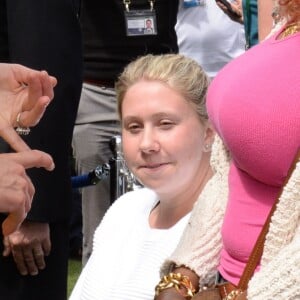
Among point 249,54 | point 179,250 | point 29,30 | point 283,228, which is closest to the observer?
point 283,228

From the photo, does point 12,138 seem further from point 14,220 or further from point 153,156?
point 153,156

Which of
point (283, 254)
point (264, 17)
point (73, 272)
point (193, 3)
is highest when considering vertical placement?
point (264, 17)

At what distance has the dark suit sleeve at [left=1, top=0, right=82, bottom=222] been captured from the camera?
2177 mm

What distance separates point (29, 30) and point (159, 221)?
65 centimetres

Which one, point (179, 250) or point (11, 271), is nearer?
point (179, 250)

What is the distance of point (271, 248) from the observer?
153cm

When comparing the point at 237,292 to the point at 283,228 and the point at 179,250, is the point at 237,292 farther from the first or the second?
the point at 179,250

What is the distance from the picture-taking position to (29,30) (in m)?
2.18

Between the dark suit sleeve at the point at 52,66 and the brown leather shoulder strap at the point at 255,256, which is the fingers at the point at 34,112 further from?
the brown leather shoulder strap at the point at 255,256

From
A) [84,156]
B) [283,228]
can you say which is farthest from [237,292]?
[84,156]

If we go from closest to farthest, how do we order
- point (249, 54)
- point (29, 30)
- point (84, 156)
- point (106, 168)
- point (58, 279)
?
point (249, 54), point (29, 30), point (58, 279), point (106, 168), point (84, 156)

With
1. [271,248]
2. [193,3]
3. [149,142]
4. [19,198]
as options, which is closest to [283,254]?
[271,248]

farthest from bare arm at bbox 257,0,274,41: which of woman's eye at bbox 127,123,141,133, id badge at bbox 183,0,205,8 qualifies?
id badge at bbox 183,0,205,8

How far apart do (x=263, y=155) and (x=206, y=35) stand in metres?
3.74
